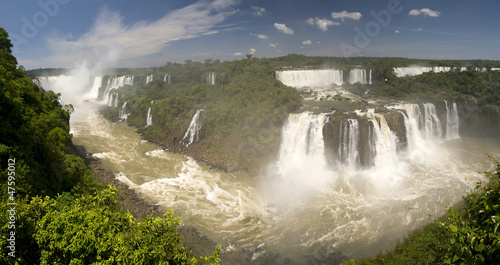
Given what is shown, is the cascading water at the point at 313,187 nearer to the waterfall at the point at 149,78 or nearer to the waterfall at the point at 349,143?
the waterfall at the point at 349,143

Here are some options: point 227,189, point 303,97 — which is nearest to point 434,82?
point 303,97

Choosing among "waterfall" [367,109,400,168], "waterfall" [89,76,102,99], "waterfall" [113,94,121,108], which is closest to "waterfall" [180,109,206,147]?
"waterfall" [367,109,400,168]

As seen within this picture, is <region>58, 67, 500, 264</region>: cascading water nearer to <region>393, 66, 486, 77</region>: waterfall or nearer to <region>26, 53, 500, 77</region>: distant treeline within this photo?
<region>393, 66, 486, 77</region>: waterfall

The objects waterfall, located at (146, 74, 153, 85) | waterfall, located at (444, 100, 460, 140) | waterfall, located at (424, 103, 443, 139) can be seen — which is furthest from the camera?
waterfall, located at (146, 74, 153, 85)

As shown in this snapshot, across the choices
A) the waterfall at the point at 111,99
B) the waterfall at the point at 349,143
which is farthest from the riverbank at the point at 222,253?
the waterfall at the point at 111,99

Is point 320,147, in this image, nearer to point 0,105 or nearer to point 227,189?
point 227,189

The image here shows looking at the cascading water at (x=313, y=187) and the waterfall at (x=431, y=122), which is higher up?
the waterfall at (x=431, y=122)
